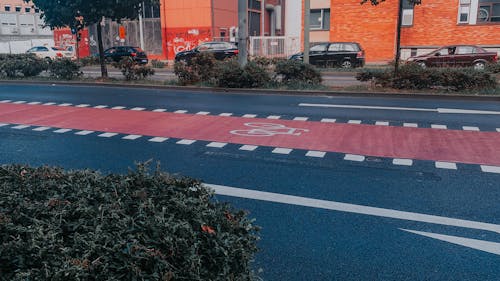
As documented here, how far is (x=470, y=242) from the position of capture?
4652mm

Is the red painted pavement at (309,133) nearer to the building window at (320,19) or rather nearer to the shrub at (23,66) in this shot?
the shrub at (23,66)

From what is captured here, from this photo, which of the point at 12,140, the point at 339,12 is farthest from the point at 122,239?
the point at 339,12

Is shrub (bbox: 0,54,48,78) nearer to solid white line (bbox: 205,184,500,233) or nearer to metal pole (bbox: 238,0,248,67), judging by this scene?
metal pole (bbox: 238,0,248,67)

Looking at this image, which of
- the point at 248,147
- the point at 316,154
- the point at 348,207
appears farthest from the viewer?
the point at 248,147

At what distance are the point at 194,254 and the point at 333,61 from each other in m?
25.9

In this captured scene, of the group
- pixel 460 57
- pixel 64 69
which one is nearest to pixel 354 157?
pixel 64 69

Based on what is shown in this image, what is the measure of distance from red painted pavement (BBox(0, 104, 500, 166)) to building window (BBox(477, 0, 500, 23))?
25.6 metres

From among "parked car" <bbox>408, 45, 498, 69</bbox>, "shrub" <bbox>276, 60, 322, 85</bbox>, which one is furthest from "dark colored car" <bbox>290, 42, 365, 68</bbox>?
"shrub" <bbox>276, 60, 322, 85</bbox>

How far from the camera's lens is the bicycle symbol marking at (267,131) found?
984 cm

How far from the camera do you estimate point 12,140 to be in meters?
9.66

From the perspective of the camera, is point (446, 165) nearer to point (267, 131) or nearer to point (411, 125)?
point (411, 125)

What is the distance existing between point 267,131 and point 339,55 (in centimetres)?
1819

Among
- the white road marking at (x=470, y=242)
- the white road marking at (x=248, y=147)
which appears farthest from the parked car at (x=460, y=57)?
the white road marking at (x=470, y=242)

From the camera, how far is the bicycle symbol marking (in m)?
9.84
